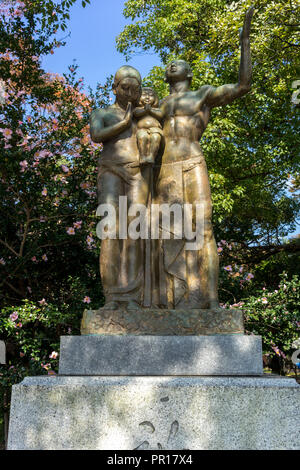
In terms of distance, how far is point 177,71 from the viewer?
5.27 metres

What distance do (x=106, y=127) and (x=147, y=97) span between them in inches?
24.9

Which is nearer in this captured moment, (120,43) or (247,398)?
(247,398)

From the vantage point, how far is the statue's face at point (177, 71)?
5.28m

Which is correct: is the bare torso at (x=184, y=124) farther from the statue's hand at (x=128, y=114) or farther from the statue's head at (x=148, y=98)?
the statue's hand at (x=128, y=114)

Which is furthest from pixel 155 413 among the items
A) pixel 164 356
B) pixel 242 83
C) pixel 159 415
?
pixel 242 83

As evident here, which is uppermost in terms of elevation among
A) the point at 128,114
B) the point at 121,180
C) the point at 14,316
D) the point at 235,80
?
the point at 235,80

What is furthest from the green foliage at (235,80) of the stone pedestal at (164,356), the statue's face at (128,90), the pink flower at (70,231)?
the stone pedestal at (164,356)

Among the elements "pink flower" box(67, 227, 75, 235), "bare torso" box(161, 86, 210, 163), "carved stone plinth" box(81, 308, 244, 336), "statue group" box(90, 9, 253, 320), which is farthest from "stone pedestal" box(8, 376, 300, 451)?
"pink flower" box(67, 227, 75, 235)

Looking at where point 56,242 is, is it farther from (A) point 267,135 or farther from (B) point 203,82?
(A) point 267,135

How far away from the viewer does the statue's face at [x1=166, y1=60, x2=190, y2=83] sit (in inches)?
208

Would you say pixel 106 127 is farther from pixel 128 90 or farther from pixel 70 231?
pixel 70 231

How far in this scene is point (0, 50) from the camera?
919 centimetres
